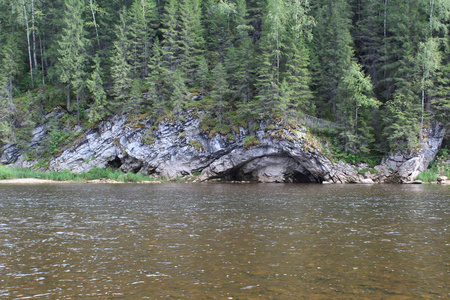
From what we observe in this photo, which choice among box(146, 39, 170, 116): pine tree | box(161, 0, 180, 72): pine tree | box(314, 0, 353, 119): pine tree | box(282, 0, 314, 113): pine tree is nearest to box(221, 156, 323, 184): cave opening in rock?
box(282, 0, 314, 113): pine tree

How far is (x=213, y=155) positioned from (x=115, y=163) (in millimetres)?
14485

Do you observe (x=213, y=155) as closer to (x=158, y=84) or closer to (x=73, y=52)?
(x=158, y=84)

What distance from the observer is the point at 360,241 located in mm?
12195

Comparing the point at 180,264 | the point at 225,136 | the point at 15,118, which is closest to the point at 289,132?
the point at 225,136

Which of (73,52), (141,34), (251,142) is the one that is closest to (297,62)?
(251,142)

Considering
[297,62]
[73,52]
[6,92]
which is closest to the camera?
[297,62]

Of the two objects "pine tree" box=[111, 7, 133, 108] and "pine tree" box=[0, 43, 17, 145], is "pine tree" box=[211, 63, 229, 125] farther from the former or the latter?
"pine tree" box=[0, 43, 17, 145]

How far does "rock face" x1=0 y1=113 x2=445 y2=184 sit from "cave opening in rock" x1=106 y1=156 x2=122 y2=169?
1 centimetres

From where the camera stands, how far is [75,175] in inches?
1781

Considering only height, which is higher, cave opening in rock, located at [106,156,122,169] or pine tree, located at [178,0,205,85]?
pine tree, located at [178,0,205,85]

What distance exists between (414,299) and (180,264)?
18.8ft

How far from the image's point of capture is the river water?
7.81 meters

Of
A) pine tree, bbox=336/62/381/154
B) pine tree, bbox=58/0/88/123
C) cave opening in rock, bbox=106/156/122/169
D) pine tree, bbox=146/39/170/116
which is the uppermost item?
pine tree, bbox=58/0/88/123

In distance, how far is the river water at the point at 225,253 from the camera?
308 inches
